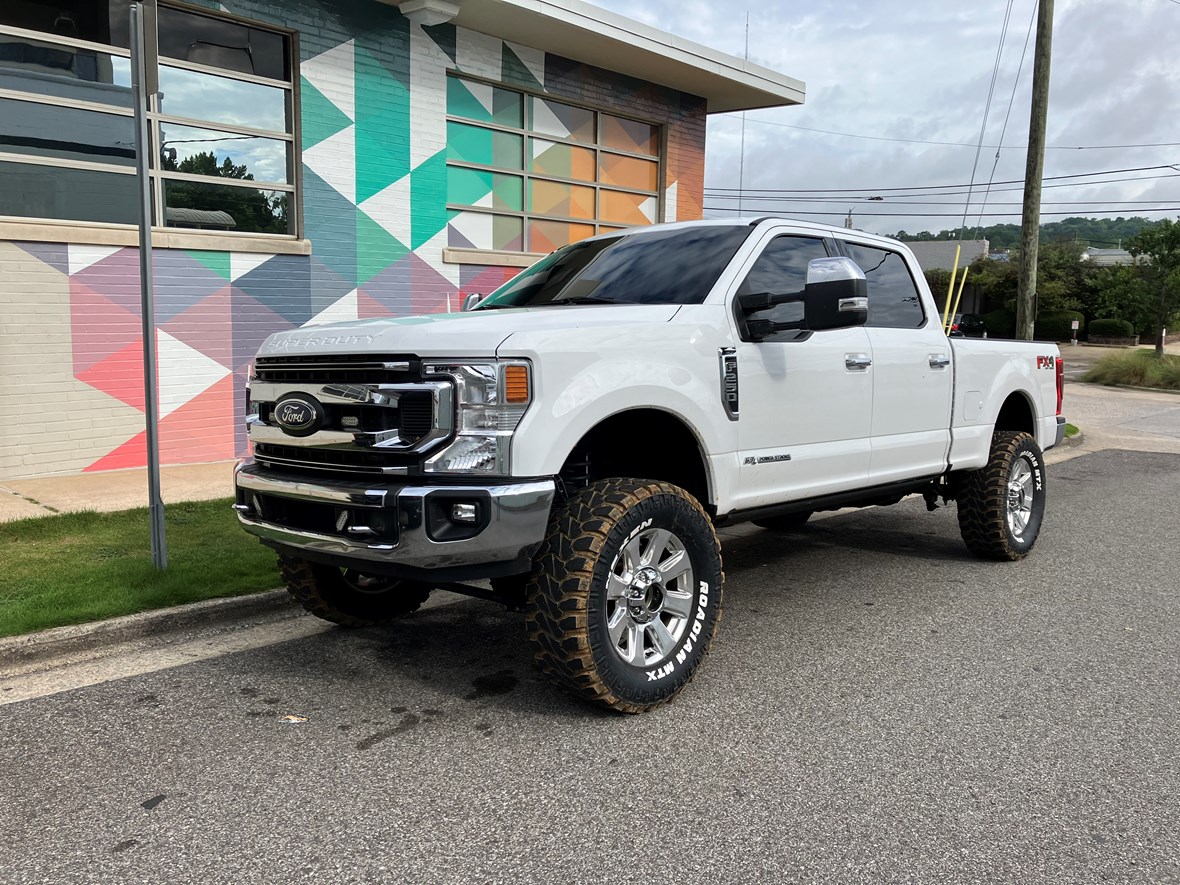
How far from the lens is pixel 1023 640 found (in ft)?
16.6

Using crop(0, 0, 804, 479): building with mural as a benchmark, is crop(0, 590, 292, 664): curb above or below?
below

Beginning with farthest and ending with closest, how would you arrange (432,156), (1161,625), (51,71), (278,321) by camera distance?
(432,156) → (278,321) → (51,71) → (1161,625)

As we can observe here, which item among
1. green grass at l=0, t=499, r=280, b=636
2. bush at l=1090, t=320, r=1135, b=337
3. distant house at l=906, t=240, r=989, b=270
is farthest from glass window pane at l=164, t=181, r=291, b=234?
distant house at l=906, t=240, r=989, b=270

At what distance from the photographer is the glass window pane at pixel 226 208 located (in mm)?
9258

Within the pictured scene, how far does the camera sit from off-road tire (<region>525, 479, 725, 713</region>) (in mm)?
3732

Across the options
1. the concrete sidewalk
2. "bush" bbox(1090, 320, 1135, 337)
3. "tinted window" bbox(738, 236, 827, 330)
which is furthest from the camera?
"bush" bbox(1090, 320, 1135, 337)

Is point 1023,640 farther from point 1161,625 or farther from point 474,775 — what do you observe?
point 474,775

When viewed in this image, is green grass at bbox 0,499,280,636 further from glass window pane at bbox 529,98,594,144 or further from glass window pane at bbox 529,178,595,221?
glass window pane at bbox 529,98,594,144

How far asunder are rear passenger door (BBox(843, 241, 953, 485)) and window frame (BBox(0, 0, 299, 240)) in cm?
587

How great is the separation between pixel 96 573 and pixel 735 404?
3.68m

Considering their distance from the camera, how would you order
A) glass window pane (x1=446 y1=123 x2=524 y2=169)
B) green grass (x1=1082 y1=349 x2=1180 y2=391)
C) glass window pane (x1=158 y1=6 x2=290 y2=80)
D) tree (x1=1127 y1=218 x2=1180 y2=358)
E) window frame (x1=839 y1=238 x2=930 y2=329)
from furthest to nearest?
tree (x1=1127 y1=218 x2=1180 y2=358) < green grass (x1=1082 y1=349 x2=1180 y2=391) < glass window pane (x1=446 y1=123 x2=524 y2=169) < glass window pane (x1=158 y1=6 x2=290 y2=80) < window frame (x1=839 y1=238 x2=930 y2=329)

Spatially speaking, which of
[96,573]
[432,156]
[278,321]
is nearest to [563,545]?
[96,573]

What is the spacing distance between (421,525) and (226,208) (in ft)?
23.7

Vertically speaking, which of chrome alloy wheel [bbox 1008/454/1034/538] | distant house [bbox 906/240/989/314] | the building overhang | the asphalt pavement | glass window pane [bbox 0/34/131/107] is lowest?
the asphalt pavement
